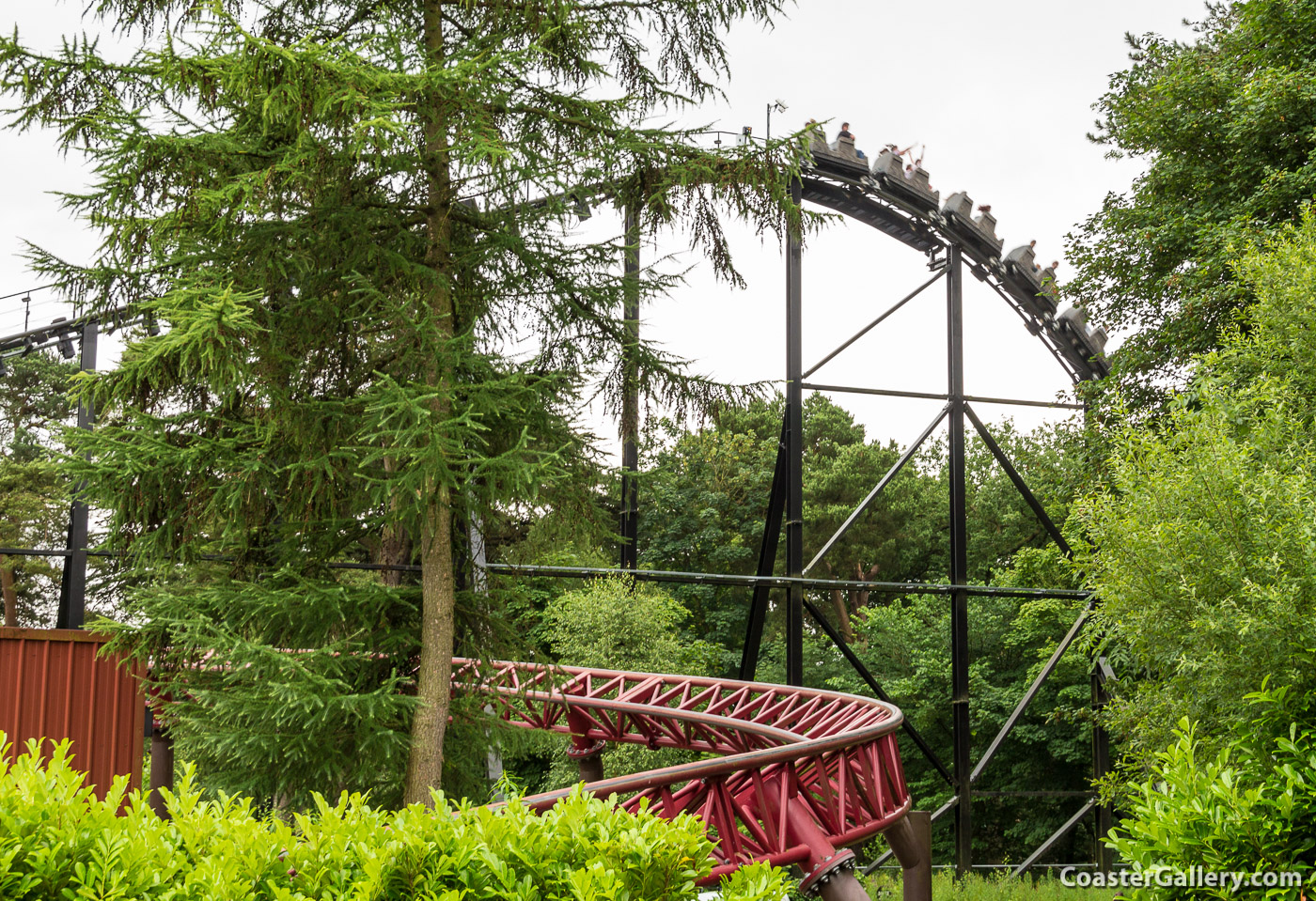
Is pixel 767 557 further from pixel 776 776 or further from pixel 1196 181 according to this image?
pixel 776 776

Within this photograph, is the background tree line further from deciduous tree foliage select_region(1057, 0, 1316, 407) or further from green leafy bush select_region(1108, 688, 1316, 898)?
deciduous tree foliage select_region(1057, 0, 1316, 407)

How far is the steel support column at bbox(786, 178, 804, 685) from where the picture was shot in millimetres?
12961

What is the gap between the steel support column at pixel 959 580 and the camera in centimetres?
1345

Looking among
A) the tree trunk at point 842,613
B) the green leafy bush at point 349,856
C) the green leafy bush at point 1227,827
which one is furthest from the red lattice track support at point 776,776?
the tree trunk at point 842,613

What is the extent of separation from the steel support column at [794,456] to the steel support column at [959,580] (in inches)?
83.1

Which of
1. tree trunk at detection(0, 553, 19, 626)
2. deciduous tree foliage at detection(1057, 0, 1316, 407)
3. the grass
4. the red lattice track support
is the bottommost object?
the grass

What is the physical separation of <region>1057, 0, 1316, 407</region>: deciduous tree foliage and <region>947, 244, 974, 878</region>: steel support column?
7.13ft

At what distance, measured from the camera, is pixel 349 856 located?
9.38 feet

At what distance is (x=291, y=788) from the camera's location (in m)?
5.88

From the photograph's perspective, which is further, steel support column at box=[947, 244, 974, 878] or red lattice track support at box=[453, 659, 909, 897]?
steel support column at box=[947, 244, 974, 878]

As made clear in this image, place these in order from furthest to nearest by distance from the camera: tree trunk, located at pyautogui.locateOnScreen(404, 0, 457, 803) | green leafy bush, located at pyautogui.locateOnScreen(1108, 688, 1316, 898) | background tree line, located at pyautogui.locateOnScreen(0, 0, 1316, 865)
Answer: tree trunk, located at pyautogui.locateOnScreen(404, 0, 457, 803) → background tree line, located at pyautogui.locateOnScreen(0, 0, 1316, 865) → green leafy bush, located at pyautogui.locateOnScreen(1108, 688, 1316, 898)

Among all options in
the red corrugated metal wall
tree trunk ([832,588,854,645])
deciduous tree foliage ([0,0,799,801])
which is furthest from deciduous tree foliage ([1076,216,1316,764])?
tree trunk ([832,588,854,645])

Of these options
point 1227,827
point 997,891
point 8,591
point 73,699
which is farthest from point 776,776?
point 8,591

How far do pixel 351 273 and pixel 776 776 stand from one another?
12.1 feet
